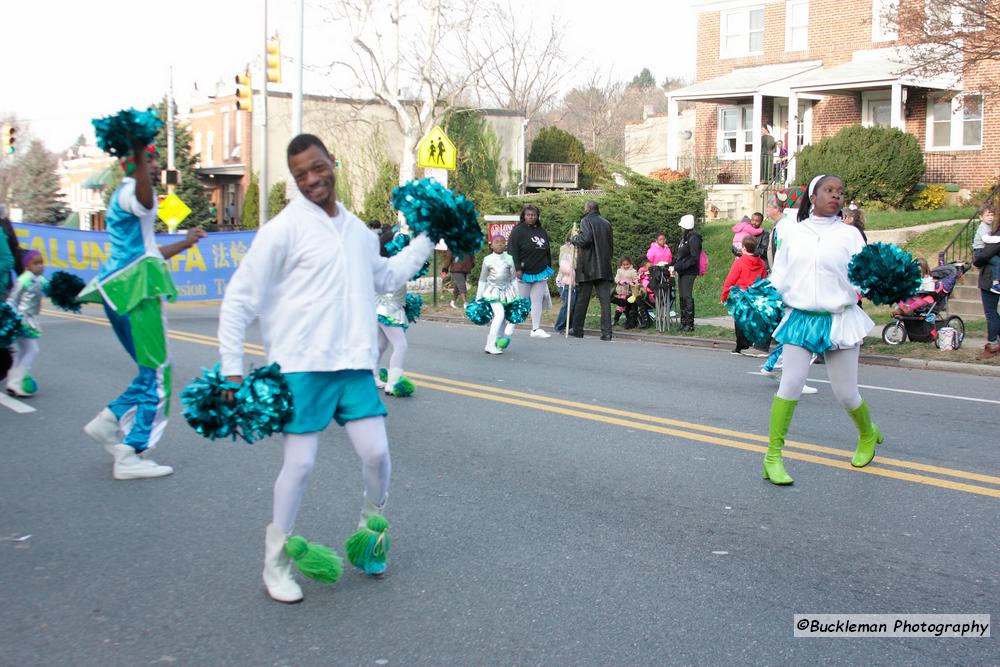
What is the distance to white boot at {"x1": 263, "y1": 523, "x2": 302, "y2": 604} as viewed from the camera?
4.47 metres

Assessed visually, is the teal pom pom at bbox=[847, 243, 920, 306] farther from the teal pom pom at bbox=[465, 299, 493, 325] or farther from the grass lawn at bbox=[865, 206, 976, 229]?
the grass lawn at bbox=[865, 206, 976, 229]

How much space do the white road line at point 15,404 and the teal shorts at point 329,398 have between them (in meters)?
6.04

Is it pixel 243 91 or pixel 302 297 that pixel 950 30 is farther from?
pixel 243 91

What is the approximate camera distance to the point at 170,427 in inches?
335

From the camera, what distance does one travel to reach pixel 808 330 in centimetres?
633

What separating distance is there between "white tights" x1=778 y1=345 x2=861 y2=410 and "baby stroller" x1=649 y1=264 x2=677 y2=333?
32.9ft

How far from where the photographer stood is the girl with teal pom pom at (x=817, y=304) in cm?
632

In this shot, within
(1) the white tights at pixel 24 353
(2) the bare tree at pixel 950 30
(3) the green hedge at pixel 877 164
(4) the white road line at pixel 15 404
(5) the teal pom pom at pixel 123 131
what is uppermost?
(2) the bare tree at pixel 950 30

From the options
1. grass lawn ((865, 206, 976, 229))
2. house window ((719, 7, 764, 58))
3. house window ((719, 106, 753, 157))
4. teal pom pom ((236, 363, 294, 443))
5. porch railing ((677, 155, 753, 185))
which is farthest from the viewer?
house window ((719, 7, 764, 58))

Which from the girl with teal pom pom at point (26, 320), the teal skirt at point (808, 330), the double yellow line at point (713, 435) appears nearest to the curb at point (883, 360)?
the double yellow line at point (713, 435)

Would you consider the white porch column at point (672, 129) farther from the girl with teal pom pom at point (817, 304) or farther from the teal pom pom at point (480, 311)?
the girl with teal pom pom at point (817, 304)

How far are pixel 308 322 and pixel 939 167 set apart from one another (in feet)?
89.3

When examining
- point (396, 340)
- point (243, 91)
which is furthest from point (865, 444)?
point (243, 91)

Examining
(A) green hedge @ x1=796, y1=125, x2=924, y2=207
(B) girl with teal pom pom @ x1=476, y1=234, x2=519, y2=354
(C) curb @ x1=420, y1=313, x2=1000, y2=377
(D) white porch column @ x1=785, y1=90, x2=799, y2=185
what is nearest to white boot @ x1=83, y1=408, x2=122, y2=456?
(B) girl with teal pom pom @ x1=476, y1=234, x2=519, y2=354
